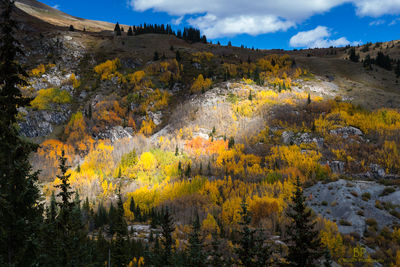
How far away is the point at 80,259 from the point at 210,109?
4492 inches

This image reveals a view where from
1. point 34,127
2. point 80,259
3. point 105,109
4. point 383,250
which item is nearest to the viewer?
point 80,259

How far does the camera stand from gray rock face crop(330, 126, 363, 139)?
99.3 metres

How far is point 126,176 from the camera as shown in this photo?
124 meters

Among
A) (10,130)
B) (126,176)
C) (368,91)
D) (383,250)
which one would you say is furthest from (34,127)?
(368,91)

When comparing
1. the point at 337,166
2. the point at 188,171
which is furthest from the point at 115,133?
the point at 337,166

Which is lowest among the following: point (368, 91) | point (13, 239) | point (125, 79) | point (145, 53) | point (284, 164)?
point (284, 164)

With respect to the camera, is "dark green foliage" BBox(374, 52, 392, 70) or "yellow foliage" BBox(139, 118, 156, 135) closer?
"yellow foliage" BBox(139, 118, 156, 135)

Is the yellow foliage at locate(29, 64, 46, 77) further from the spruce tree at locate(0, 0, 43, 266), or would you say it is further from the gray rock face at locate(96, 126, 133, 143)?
the spruce tree at locate(0, 0, 43, 266)

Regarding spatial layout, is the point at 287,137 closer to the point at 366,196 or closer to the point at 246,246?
the point at 366,196

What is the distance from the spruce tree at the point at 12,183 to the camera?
9.92m

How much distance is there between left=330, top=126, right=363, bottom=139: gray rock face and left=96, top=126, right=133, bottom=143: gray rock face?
103 meters

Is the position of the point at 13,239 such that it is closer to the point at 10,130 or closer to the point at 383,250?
the point at 10,130

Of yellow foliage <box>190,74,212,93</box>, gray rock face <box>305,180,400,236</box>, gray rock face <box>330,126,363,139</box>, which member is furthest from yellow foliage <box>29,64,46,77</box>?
gray rock face <box>330,126,363,139</box>

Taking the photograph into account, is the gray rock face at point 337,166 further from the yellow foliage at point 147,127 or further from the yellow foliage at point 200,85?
the yellow foliage at point 147,127
